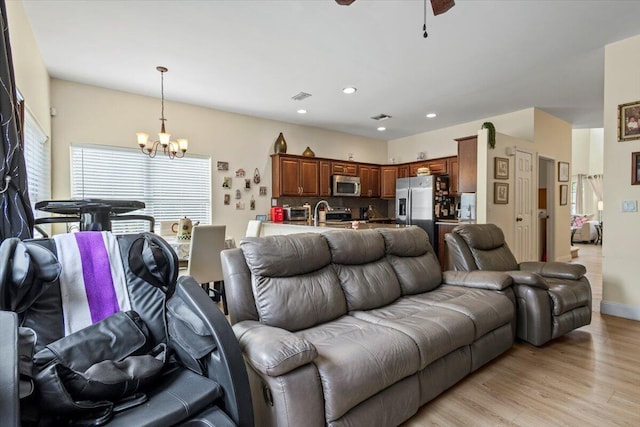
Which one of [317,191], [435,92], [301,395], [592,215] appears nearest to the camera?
[301,395]

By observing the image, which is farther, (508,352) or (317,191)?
(317,191)

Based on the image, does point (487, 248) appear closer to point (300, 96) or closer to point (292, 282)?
point (292, 282)

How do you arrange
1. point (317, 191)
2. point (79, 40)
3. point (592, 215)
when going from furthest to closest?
point (592, 215) → point (317, 191) → point (79, 40)

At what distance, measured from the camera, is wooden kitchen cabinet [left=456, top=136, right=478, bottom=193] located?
5000 mm

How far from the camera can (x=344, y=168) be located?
6762mm

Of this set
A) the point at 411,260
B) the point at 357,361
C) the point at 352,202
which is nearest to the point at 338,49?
the point at 411,260

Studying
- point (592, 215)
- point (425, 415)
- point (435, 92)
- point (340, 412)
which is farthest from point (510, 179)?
point (592, 215)

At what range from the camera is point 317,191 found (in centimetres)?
634

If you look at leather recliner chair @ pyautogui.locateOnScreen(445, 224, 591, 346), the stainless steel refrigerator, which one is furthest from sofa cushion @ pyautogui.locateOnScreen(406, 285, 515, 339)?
the stainless steel refrigerator

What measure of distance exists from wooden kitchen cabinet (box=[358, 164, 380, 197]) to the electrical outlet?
438 centimetres

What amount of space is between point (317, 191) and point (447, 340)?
463cm

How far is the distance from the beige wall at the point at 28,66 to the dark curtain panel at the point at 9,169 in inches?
53.6

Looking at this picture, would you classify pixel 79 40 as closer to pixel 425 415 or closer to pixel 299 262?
pixel 299 262

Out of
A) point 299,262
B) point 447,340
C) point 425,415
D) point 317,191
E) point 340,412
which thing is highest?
point 317,191
